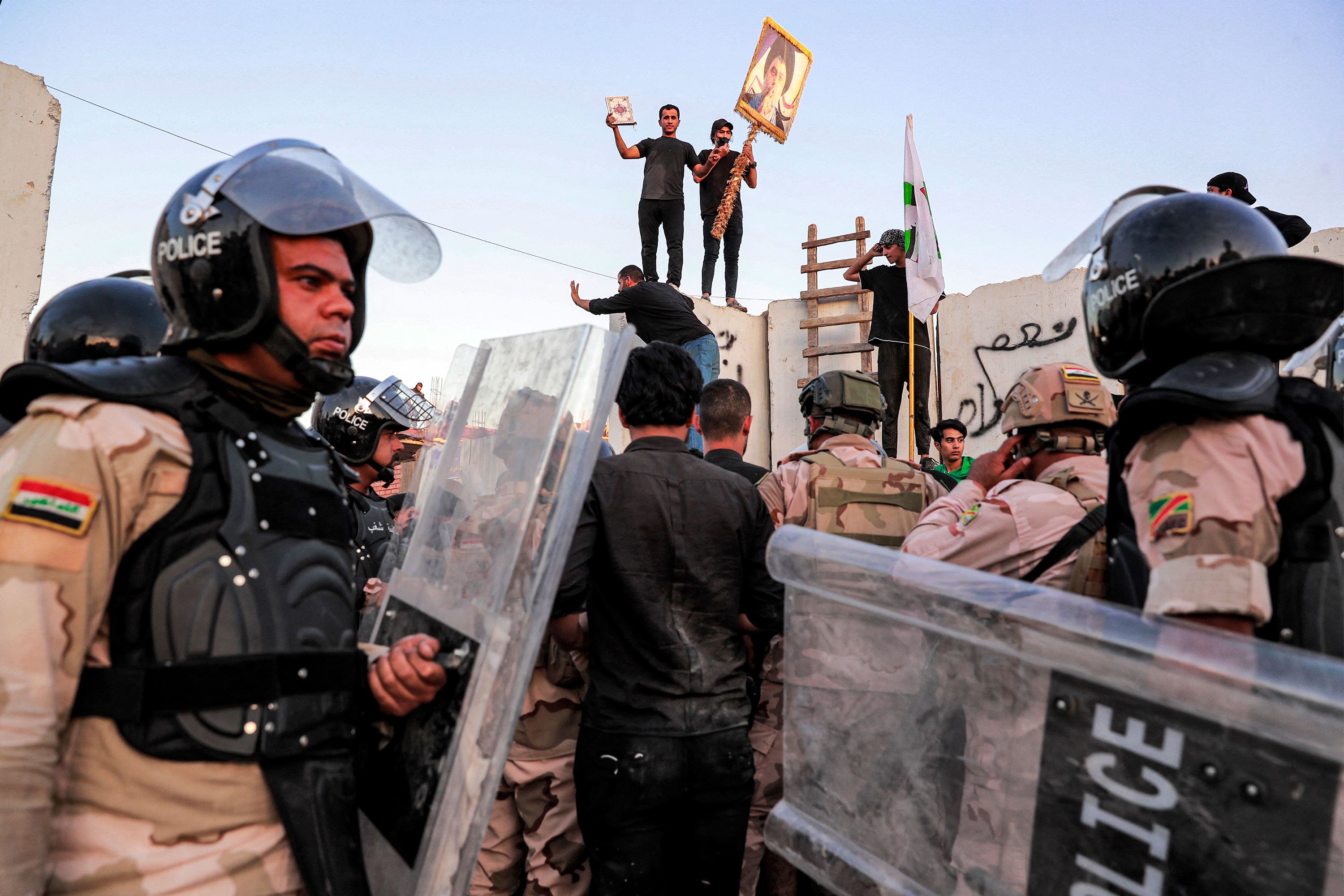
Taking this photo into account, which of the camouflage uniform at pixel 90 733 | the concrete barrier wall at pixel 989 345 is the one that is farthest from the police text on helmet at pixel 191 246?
the concrete barrier wall at pixel 989 345

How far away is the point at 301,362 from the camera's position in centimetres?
158

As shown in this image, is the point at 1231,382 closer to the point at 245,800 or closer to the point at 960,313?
the point at 245,800

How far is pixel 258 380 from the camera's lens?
1569 millimetres

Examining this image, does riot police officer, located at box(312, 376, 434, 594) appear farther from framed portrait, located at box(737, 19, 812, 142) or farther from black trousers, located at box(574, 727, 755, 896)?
framed portrait, located at box(737, 19, 812, 142)

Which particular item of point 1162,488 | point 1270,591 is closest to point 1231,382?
point 1162,488

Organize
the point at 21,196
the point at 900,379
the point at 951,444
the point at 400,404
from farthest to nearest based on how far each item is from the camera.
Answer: the point at 900,379 < the point at 951,444 < the point at 21,196 < the point at 400,404

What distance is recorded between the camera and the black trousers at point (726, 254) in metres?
10.4

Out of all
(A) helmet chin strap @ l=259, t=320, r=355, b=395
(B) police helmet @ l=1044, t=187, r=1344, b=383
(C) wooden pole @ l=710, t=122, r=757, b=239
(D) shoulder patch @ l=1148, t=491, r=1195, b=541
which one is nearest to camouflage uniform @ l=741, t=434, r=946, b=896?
(B) police helmet @ l=1044, t=187, r=1344, b=383

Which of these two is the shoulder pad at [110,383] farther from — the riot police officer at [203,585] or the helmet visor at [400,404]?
the helmet visor at [400,404]

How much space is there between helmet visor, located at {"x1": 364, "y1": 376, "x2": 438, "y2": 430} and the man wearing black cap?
5.02 meters

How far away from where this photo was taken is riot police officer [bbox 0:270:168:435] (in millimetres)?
2799

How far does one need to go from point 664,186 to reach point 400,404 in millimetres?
6067

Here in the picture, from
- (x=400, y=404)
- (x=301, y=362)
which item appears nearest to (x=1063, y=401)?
(x=301, y=362)

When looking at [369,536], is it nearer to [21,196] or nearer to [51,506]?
[51,506]
